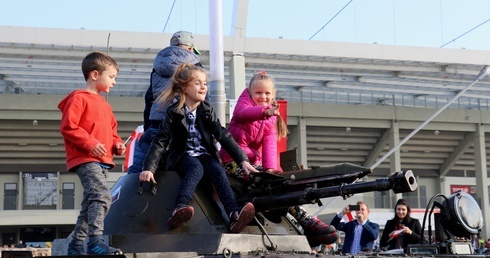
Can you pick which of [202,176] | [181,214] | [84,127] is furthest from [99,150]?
[202,176]

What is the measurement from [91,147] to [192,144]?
1.11 meters

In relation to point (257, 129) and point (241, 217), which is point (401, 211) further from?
point (241, 217)

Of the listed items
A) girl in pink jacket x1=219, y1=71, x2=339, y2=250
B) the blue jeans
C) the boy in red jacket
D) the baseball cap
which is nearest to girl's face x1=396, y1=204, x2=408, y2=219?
girl in pink jacket x1=219, y1=71, x2=339, y2=250

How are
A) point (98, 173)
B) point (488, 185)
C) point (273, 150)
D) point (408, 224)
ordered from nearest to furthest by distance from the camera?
point (98, 173)
point (273, 150)
point (408, 224)
point (488, 185)

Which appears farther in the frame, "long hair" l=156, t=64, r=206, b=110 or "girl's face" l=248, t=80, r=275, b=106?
"girl's face" l=248, t=80, r=275, b=106

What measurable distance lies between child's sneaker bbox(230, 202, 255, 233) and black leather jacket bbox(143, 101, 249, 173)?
2.02 ft

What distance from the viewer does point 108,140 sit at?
682 cm

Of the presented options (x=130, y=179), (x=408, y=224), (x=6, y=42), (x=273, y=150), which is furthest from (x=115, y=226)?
(x=6, y=42)

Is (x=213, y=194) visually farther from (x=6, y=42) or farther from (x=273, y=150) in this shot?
(x=6, y=42)

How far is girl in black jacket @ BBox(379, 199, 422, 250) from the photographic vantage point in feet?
34.2

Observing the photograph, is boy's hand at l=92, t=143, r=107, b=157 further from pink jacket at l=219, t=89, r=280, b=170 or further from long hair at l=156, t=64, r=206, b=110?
pink jacket at l=219, t=89, r=280, b=170

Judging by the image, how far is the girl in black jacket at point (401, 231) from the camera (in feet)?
34.2

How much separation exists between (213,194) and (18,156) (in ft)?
113

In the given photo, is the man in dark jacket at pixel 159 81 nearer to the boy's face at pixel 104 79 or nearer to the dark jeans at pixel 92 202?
the boy's face at pixel 104 79
